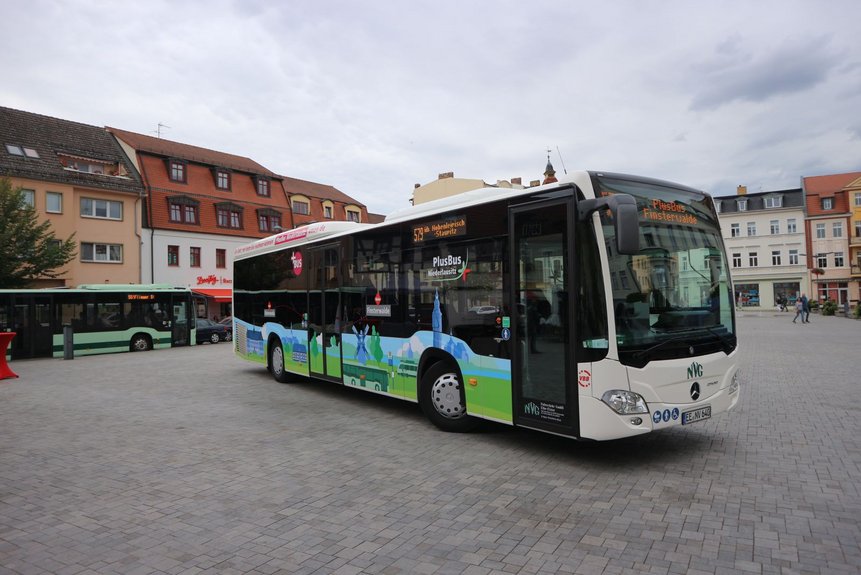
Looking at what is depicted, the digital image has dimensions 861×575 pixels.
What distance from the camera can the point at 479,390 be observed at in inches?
273

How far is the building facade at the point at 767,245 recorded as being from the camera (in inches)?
2373

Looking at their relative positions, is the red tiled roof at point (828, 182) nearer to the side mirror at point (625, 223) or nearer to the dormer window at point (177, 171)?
the dormer window at point (177, 171)

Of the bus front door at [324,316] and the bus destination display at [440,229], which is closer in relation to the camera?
the bus destination display at [440,229]

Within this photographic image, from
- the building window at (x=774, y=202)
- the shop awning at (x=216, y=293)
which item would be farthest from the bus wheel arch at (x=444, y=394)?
the building window at (x=774, y=202)

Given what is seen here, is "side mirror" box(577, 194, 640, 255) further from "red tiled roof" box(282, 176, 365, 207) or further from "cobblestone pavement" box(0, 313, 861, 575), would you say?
"red tiled roof" box(282, 176, 365, 207)

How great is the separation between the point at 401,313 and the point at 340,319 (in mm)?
1966

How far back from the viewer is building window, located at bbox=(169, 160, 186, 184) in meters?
37.8

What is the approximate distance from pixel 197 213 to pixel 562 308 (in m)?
37.3

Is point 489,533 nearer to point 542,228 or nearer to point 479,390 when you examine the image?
point 479,390

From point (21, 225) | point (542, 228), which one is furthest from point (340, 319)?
point (21, 225)

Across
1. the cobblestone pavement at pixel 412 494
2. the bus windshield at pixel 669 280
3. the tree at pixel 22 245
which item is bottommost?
the cobblestone pavement at pixel 412 494

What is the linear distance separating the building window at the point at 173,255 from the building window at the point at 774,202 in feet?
194

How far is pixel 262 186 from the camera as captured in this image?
142 ft

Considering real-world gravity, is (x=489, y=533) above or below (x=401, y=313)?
below
